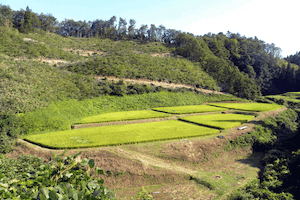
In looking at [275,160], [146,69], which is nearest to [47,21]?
[146,69]

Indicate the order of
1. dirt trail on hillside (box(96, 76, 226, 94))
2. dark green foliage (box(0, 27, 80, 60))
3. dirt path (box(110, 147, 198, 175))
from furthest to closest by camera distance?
dirt trail on hillside (box(96, 76, 226, 94))
dark green foliage (box(0, 27, 80, 60))
dirt path (box(110, 147, 198, 175))

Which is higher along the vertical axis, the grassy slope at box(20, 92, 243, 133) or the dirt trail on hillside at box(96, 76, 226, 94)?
the dirt trail on hillside at box(96, 76, 226, 94)

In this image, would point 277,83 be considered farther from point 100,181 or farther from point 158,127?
point 100,181

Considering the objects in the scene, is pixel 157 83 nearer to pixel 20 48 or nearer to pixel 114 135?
pixel 114 135

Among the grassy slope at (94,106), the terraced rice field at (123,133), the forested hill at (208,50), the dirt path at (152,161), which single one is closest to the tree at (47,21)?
the forested hill at (208,50)

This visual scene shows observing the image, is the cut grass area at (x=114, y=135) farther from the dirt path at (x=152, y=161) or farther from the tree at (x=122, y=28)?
the tree at (x=122, y=28)

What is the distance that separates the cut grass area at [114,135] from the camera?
22766 mm

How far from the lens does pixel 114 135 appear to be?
2598 cm

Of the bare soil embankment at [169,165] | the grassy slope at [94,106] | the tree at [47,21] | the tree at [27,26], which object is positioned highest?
the tree at [47,21]

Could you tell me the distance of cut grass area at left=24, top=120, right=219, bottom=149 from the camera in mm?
22766

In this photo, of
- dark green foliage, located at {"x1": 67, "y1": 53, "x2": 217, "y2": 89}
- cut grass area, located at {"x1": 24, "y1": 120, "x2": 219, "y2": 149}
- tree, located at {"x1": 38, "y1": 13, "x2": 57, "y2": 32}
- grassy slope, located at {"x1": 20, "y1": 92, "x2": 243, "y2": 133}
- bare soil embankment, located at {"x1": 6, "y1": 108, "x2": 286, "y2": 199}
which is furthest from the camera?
tree, located at {"x1": 38, "y1": 13, "x2": 57, "y2": 32}

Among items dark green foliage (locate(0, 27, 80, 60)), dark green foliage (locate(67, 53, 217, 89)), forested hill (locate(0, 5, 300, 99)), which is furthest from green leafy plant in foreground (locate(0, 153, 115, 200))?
forested hill (locate(0, 5, 300, 99))

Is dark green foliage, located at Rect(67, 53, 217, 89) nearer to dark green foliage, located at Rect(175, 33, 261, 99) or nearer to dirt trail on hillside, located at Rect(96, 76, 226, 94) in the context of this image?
dirt trail on hillside, located at Rect(96, 76, 226, 94)

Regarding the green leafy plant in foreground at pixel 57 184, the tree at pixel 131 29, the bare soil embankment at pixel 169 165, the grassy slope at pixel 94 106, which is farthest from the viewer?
the tree at pixel 131 29
